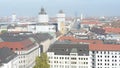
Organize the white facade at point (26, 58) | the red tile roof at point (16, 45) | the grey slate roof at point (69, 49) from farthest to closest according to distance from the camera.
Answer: the red tile roof at point (16, 45), the grey slate roof at point (69, 49), the white facade at point (26, 58)

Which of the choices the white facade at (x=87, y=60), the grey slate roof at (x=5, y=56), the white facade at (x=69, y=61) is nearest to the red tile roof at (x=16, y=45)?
the white facade at (x=87, y=60)

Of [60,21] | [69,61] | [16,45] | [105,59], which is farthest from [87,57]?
[60,21]

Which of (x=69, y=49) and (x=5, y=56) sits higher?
(x=5, y=56)

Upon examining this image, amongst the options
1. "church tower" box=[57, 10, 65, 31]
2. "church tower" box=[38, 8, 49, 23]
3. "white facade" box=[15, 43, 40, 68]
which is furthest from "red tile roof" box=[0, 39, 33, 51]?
"church tower" box=[57, 10, 65, 31]

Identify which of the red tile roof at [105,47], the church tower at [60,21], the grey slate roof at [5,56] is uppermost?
the grey slate roof at [5,56]

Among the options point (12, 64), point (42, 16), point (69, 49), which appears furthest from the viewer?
point (42, 16)

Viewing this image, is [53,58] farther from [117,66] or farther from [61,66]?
[117,66]

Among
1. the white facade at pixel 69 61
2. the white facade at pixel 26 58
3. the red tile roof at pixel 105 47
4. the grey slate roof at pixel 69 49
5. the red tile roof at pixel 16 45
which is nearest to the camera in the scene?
the white facade at pixel 69 61

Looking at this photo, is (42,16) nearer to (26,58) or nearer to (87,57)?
(26,58)

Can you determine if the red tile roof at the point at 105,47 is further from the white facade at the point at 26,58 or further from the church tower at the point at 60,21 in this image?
the church tower at the point at 60,21
